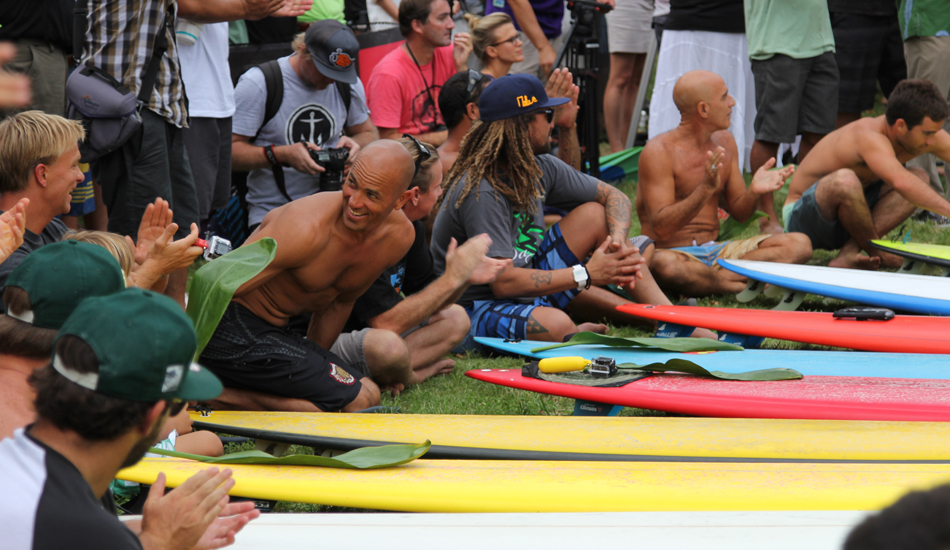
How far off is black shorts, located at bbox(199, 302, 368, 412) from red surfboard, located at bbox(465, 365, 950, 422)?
701mm

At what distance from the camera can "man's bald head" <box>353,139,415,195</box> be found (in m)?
3.37

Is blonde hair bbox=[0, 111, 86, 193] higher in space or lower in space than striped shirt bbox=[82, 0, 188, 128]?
lower

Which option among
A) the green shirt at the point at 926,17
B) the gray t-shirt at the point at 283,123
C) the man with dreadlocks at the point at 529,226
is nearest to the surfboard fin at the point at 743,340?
the man with dreadlocks at the point at 529,226

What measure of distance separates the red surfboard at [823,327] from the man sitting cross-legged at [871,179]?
149 centimetres

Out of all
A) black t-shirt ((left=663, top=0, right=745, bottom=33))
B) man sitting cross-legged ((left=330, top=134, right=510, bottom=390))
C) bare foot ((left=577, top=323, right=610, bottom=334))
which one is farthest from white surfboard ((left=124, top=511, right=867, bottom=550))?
black t-shirt ((left=663, top=0, right=745, bottom=33))

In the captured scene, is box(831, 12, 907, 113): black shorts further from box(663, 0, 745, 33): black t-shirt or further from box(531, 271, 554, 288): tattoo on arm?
box(531, 271, 554, 288): tattoo on arm

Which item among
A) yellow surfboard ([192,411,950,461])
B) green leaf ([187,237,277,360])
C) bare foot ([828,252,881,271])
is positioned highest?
green leaf ([187,237,277,360])

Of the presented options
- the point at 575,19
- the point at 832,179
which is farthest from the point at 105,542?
the point at 575,19

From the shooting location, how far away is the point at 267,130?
5.09 m

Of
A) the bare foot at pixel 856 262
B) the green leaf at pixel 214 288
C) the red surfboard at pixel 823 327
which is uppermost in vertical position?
the green leaf at pixel 214 288

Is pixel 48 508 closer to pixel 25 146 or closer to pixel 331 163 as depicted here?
pixel 25 146

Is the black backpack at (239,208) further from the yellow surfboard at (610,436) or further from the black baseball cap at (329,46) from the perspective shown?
the yellow surfboard at (610,436)

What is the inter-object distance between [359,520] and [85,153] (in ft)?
7.45

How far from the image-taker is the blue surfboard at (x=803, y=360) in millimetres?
3443
